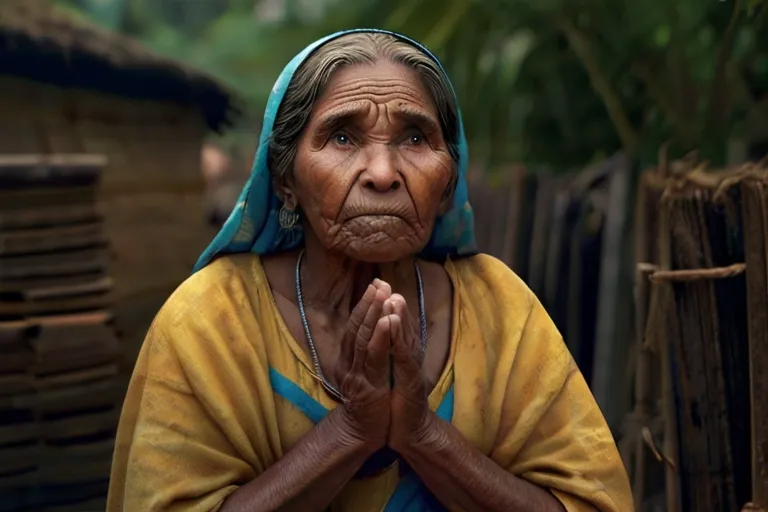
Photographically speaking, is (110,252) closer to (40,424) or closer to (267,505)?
(40,424)

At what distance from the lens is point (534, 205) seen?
580 centimetres

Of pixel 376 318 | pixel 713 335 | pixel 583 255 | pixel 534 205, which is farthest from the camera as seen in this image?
pixel 534 205

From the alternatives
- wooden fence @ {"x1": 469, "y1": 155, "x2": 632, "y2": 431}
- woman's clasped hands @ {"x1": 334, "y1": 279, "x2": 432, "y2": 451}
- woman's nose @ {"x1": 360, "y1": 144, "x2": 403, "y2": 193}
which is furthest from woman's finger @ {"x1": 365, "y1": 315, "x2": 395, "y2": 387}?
wooden fence @ {"x1": 469, "y1": 155, "x2": 632, "y2": 431}

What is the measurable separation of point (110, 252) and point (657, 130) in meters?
3.85

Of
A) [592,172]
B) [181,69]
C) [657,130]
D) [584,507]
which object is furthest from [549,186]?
[584,507]

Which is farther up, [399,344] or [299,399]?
[399,344]

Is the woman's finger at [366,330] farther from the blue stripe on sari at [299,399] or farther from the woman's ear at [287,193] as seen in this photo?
the woman's ear at [287,193]

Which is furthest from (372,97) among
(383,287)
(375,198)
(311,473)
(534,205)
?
(534,205)

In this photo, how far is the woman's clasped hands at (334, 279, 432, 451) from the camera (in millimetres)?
2252

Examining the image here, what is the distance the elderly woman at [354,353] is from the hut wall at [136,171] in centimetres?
409

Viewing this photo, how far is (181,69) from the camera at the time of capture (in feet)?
23.0

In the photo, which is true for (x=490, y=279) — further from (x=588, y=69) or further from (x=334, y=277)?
(x=588, y=69)

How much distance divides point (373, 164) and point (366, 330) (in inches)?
15.3

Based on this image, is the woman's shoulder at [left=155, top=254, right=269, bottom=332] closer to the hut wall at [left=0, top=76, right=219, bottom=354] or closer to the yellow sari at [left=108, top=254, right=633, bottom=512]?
the yellow sari at [left=108, top=254, right=633, bottom=512]
